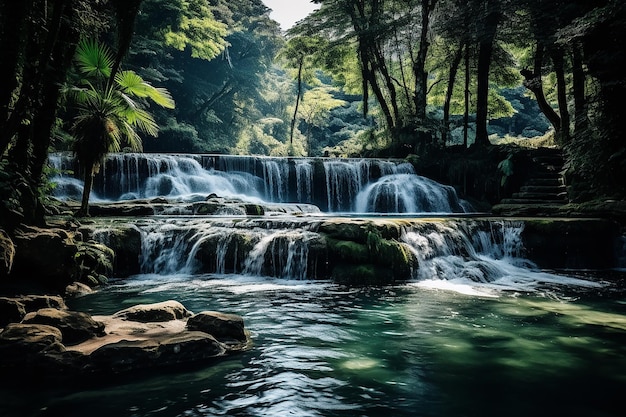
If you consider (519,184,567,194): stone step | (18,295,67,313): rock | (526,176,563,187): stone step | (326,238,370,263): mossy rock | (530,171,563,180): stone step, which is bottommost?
(18,295,67,313): rock

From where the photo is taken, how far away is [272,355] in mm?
4520

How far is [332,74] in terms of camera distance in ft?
94.9

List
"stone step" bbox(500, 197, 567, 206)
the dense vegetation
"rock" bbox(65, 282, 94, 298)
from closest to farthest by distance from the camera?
the dense vegetation → "rock" bbox(65, 282, 94, 298) → "stone step" bbox(500, 197, 567, 206)

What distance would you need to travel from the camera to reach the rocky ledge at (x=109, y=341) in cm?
388

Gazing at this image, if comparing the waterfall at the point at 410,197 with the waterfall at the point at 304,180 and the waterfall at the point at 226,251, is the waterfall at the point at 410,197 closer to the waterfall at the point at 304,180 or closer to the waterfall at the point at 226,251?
the waterfall at the point at 304,180

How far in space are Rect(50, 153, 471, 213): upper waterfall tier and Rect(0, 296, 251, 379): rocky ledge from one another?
38.2 ft

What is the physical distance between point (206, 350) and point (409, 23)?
917 inches

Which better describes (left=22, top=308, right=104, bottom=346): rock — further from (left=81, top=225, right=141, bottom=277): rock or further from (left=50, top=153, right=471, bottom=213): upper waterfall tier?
(left=50, top=153, right=471, bottom=213): upper waterfall tier

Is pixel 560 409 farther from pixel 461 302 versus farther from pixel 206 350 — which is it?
pixel 461 302

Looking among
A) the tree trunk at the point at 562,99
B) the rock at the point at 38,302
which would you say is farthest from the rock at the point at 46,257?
the tree trunk at the point at 562,99

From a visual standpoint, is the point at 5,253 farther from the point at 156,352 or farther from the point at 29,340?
the point at 156,352

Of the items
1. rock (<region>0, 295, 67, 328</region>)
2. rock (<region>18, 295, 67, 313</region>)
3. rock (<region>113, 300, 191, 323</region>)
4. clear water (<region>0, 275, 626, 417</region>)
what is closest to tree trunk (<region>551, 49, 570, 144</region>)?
clear water (<region>0, 275, 626, 417</region>)

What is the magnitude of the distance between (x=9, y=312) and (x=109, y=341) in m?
1.40

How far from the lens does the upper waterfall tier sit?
18094 mm
